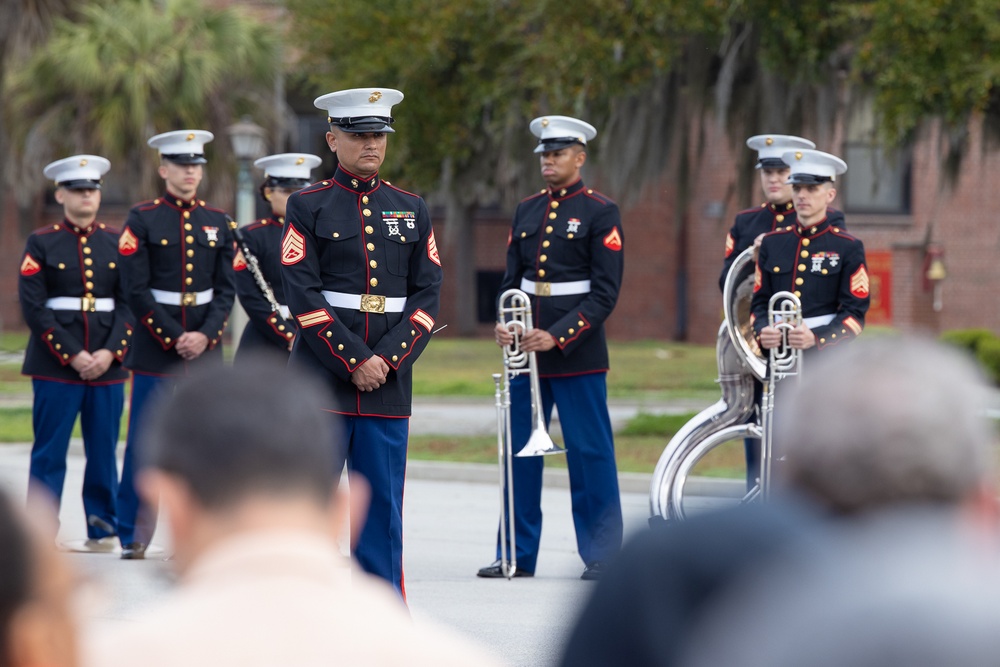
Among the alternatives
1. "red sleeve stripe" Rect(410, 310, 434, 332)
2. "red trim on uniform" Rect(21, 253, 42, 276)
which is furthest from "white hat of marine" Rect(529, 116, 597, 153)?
"red trim on uniform" Rect(21, 253, 42, 276)

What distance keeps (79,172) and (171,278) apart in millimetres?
894

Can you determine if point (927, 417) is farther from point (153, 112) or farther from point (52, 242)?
point (153, 112)

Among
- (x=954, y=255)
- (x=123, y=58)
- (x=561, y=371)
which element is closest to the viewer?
(x=561, y=371)

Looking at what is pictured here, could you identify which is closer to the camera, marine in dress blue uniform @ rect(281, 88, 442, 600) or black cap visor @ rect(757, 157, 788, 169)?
marine in dress blue uniform @ rect(281, 88, 442, 600)

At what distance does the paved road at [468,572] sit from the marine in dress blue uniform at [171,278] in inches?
38.5

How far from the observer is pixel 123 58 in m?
26.3

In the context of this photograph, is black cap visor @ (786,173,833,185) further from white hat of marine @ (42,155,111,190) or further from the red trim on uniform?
the red trim on uniform

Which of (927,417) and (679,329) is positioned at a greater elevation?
(927,417)

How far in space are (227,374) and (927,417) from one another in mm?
935

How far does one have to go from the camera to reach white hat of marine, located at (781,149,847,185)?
8273 millimetres

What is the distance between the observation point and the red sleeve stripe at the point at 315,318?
21.3 feet

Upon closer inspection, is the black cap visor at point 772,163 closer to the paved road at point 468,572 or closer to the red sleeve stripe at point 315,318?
the paved road at point 468,572

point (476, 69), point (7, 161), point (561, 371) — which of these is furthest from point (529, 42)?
point (7, 161)

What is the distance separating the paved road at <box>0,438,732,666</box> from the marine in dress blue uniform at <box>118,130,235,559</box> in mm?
978
